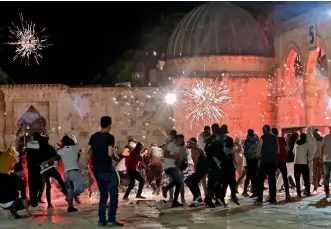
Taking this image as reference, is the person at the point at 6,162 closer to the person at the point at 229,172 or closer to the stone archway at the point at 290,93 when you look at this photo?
the person at the point at 229,172

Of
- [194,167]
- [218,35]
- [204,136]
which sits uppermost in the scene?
[218,35]

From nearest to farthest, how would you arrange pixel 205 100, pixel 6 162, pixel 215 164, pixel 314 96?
pixel 6 162
pixel 215 164
pixel 314 96
pixel 205 100

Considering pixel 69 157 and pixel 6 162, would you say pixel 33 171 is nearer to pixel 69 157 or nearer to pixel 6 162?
pixel 69 157

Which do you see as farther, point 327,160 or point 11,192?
point 327,160

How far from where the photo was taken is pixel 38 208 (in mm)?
11812

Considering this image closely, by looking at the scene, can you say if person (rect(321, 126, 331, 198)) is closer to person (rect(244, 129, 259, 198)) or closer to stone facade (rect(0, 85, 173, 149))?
person (rect(244, 129, 259, 198))

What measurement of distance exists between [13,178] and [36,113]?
16949mm

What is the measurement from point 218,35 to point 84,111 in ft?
21.9

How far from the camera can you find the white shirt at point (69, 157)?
1141 centimetres

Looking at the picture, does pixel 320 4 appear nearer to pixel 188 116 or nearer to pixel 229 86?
pixel 229 86

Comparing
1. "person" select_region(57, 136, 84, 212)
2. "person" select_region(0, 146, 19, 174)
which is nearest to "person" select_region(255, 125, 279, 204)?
"person" select_region(57, 136, 84, 212)

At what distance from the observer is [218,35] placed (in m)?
27.1

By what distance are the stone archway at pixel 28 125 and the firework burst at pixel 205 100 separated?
6126 mm

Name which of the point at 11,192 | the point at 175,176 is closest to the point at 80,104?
the point at 175,176
